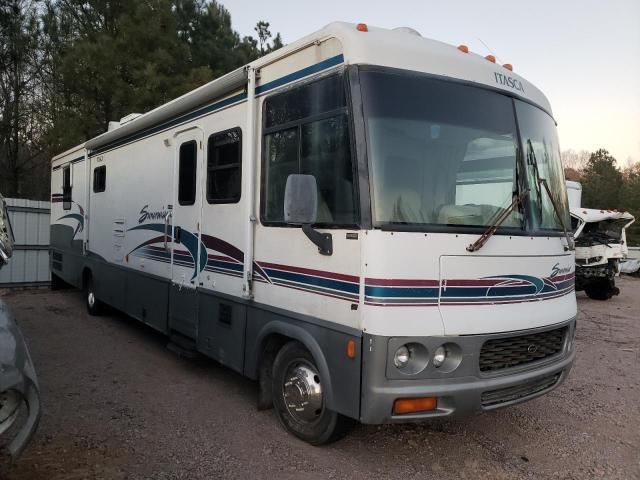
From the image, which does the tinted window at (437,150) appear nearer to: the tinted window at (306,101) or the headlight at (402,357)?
the tinted window at (306,101)

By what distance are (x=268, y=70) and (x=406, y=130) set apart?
4.60ft

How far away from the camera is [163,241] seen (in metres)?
5.91

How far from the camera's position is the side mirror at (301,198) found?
3398 mm

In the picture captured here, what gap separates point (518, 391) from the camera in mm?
3662

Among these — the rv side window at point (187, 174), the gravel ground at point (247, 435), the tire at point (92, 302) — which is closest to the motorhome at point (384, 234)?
the gravel ground at point (247, 435)

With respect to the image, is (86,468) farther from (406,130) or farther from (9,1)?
(9,1)

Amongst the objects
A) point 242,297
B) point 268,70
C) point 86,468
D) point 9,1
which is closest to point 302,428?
point 242,297

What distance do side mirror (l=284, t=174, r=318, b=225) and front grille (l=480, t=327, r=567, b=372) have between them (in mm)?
1406

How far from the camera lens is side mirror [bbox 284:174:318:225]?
11.1 ft

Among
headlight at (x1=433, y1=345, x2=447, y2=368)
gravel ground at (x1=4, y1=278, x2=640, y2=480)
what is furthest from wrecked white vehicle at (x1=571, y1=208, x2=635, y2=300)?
headlight at (x1=433, y1=345, x2=447, y2=368)

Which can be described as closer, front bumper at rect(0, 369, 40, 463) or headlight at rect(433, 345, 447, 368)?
front bumper at rect(0, 369, 40, 463)

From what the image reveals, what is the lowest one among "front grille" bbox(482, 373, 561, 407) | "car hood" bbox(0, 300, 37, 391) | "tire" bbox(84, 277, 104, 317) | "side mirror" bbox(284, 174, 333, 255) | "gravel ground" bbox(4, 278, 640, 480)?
"gravel ground" bbox(4, 278, 640, 480)

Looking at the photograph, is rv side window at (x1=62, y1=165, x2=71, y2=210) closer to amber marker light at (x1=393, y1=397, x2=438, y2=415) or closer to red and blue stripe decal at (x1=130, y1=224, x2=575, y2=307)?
red and blue stripe decal at (x1=130, y1=224, x2=575, y2=307)

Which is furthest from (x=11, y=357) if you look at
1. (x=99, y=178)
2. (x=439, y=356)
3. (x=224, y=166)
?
(x=99, y=178)
